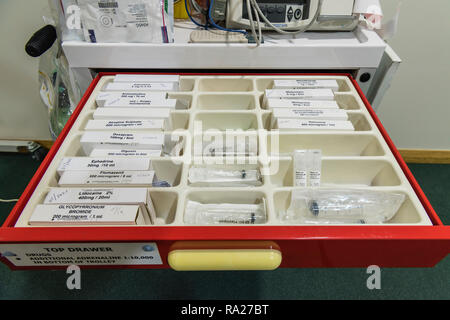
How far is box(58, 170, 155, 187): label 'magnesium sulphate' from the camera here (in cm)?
54

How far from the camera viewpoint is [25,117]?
1522 mm

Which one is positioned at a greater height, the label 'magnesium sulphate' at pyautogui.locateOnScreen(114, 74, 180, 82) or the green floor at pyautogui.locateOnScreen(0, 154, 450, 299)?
the label 'magnesium sulphate' at pyautogui.locateOnScreen(114, 74, 180, 82)

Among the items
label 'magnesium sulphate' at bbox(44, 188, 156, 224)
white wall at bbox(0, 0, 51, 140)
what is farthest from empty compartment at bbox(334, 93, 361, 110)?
white wall at bbox(0, 0, 51, 140)

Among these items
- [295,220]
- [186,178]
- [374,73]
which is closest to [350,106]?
[374,73]

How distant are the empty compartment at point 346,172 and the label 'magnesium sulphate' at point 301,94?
8.3 inches

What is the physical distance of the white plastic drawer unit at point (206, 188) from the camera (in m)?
0.44

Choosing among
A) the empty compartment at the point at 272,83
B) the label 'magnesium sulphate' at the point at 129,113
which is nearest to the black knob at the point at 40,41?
the label 'magnesium sulphate' at the point at 129,113

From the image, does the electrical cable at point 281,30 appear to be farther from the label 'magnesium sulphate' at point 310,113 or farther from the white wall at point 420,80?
the white wall at point 420,80

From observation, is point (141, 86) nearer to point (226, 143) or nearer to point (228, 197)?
point (226, 143)

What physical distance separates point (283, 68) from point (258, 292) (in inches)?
32.9

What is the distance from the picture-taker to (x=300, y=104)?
718mm

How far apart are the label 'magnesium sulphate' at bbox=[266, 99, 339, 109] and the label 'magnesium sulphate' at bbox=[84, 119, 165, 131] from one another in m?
0.28

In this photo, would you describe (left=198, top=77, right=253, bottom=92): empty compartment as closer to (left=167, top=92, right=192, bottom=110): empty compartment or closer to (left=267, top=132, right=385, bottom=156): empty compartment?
(left=167, top=92, right=192, bottom=110): empty compartment

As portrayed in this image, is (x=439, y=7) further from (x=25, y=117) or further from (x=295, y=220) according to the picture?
(x=25, y=117)
